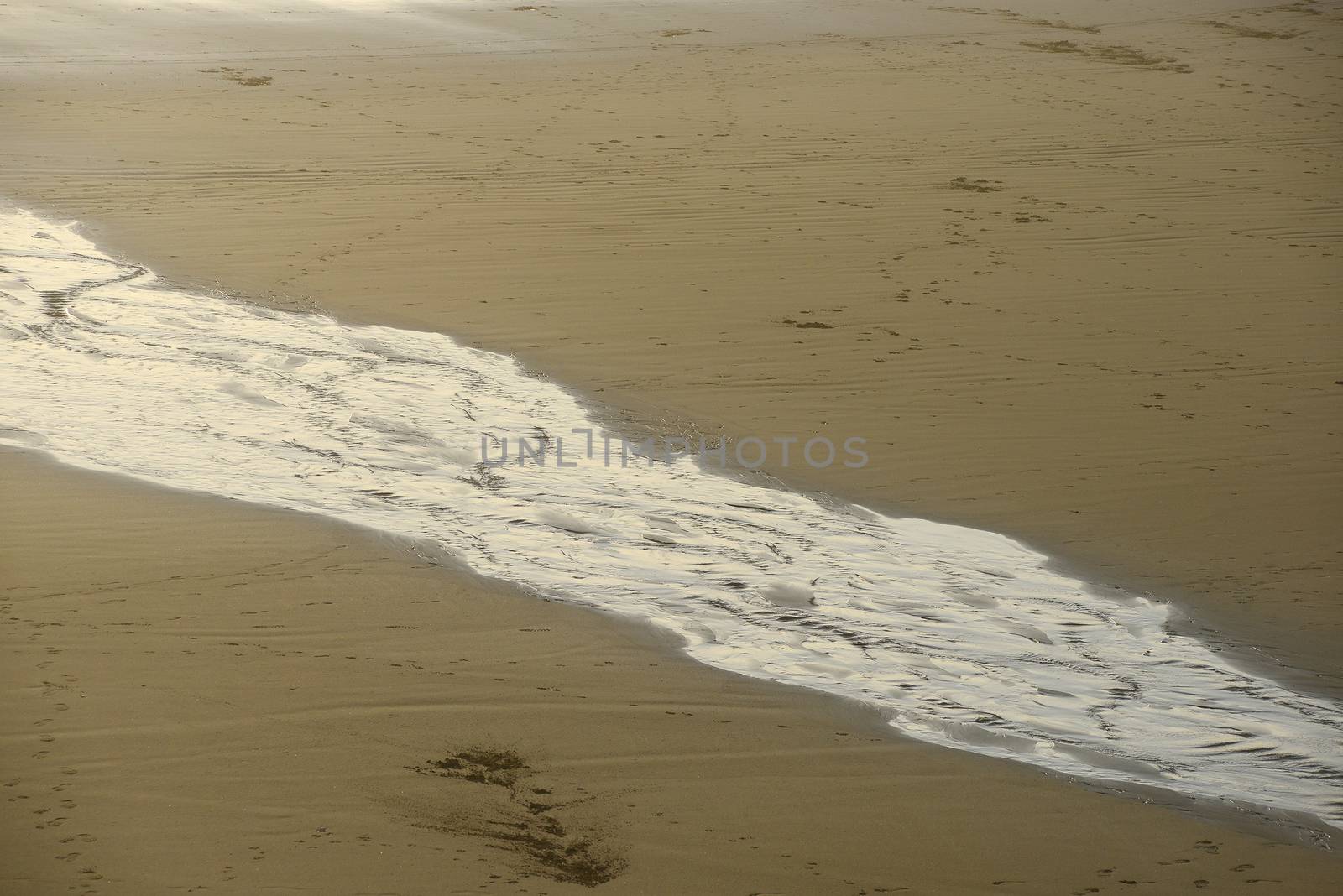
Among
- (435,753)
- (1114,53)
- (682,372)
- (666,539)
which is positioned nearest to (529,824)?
(435,753)

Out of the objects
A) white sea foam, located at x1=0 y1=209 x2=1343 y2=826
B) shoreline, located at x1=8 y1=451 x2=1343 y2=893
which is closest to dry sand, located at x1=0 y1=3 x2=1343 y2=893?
shoreline, located at x1=8 y1=451 x2=1343 y2=893

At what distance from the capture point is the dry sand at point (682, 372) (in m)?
3.27

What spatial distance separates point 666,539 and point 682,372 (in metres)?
1.68

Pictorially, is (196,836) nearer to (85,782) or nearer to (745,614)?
(85,782)

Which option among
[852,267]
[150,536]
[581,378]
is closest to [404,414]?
[581,378]

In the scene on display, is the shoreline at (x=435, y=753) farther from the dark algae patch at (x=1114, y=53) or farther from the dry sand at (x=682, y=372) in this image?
the dark algae patch at (x=1114, y=53)

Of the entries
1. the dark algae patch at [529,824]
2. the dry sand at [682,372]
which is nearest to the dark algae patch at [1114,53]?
the dry sand at [682,372]

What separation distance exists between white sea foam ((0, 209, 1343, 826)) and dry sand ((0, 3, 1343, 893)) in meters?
0.23

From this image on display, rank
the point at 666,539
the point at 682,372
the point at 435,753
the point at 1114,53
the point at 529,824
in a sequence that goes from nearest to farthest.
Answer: the point at 529,824 < the point at 435,753 < the point at 666,539 < the point at 682,372 < the point at 1114,53

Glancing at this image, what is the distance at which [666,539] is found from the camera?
16.1 ft

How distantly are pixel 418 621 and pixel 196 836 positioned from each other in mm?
1189

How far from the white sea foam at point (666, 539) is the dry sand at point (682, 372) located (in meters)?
0.23

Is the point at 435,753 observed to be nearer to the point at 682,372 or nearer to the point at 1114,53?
the point at 682,372

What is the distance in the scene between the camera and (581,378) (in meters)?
6.38
